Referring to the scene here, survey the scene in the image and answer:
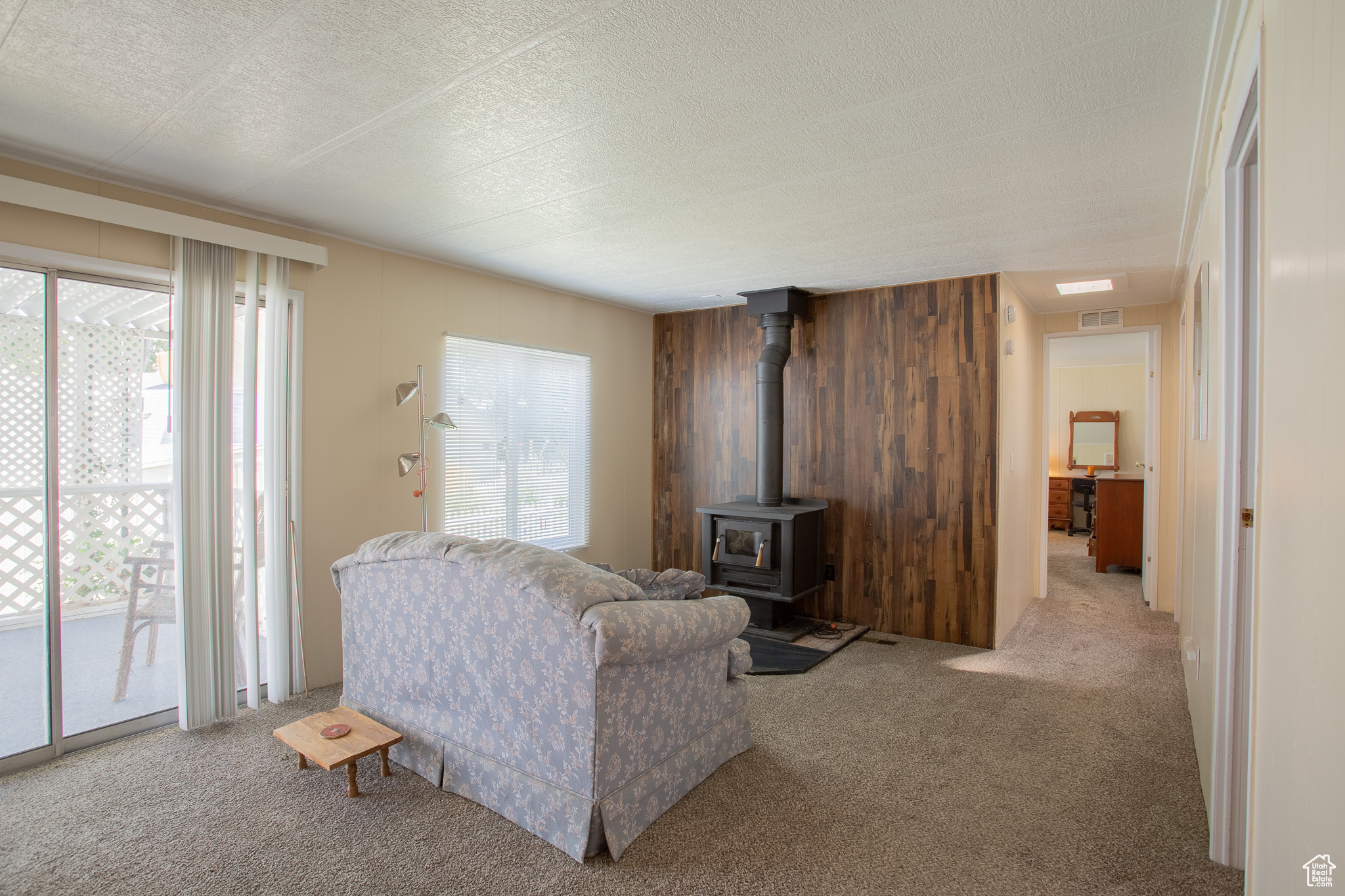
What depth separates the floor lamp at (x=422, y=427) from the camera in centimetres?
388

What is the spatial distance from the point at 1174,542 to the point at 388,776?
18.7ft

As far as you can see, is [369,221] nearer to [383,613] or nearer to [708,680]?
[383,613]

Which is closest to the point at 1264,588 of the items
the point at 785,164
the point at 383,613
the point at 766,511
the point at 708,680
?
the point at 708,680

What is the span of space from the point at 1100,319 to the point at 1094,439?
5087mm

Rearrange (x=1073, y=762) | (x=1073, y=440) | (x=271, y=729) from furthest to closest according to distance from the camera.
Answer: (x=1073, y=440) → (x=271, y=729) → (x=1073, y=762)

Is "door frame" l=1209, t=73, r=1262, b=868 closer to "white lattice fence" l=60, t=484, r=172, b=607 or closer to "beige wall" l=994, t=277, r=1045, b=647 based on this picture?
"beige wall" l=994, t=277, r=1045, b=647

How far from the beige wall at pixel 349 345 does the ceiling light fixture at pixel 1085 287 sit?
148 inches

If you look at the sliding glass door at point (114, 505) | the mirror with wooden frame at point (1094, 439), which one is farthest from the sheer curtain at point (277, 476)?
the mirror with wooden frame at point (1094, 439)

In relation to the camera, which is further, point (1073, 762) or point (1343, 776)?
point (1073, 762)

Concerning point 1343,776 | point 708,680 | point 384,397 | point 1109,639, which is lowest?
point 1109,639

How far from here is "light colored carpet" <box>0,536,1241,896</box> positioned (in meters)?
2.07

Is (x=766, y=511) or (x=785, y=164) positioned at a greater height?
(x=785, y=164)

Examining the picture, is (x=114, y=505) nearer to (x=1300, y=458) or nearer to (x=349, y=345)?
(x=349, y=345)

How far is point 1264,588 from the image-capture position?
4.20 feet
